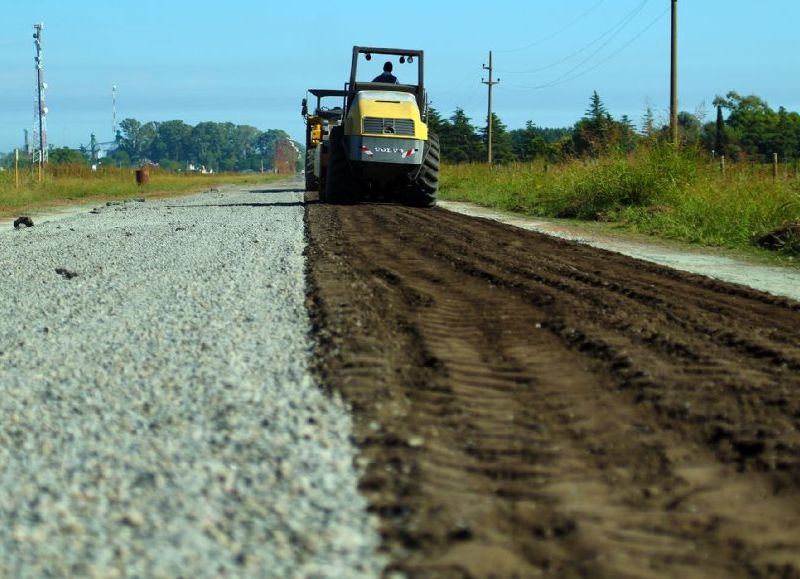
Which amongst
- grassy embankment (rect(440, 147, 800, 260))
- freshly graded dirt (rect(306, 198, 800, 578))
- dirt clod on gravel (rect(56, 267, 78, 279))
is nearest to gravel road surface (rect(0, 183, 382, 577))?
freshly graded dirt (rect(306, 198, 800, 578))

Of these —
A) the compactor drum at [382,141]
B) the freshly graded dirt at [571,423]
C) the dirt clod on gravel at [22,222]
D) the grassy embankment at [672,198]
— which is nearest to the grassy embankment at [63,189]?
the dirt clod on gravel at [22,222]

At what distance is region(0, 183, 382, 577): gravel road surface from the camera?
3510 millimetres

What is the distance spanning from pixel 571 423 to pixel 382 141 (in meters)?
17.8

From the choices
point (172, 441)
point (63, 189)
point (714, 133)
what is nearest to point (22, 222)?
point (172, 441)

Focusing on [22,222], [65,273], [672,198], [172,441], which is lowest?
[172,441]

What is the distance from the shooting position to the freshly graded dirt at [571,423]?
3594mm

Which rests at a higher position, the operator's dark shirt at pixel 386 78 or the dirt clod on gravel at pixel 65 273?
the operator's dark shirt at pixel 386 78

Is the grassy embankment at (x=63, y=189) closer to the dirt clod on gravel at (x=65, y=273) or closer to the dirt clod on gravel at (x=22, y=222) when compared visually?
the dirt clod on gravel at (x=22, y=222)

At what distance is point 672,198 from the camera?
22406 mm

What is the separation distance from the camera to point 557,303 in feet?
28.5

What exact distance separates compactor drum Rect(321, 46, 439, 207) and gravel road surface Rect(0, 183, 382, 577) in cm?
1295

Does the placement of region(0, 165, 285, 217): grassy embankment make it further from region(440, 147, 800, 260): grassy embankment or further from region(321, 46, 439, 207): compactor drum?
region(440, 147, 800, 260): grassy embankment

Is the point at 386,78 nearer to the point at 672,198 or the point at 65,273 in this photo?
the point at 672,198

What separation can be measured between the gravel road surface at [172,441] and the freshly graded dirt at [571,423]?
222mm
